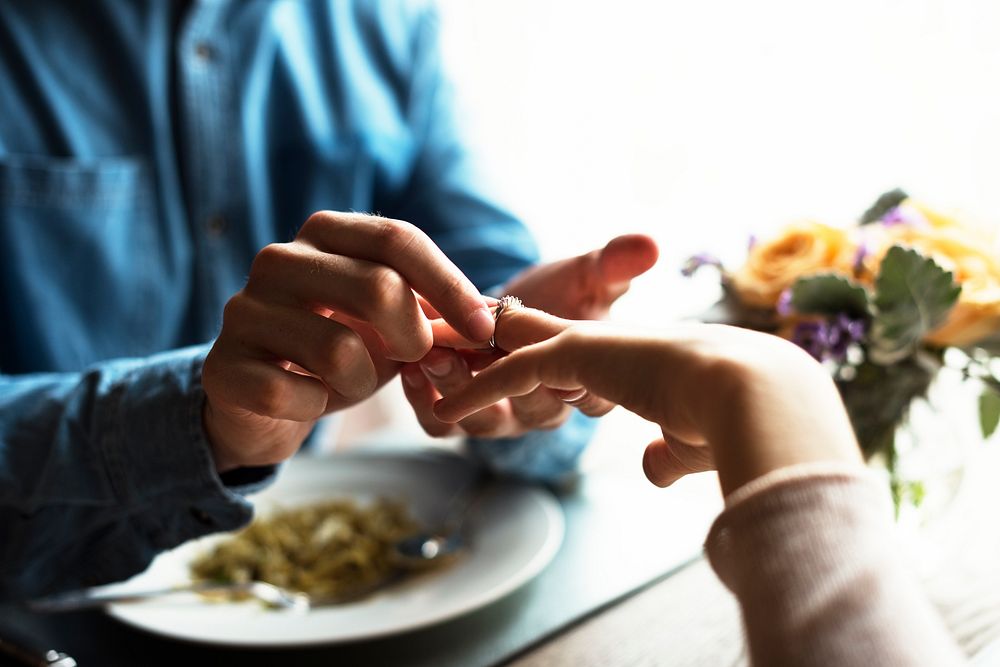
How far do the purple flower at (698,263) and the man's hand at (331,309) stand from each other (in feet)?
0.79

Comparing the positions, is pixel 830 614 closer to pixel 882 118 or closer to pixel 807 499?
pixel 807 499

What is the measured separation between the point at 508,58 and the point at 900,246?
99 centimetres

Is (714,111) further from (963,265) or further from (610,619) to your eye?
(610,619)

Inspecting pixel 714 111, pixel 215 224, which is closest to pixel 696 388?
pixel 215 224

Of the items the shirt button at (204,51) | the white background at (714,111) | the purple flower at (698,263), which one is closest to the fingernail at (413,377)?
the purple flower at (698,263)

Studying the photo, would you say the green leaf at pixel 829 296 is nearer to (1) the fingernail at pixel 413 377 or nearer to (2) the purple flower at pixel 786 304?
(2) the purple flower at pixel 786 304

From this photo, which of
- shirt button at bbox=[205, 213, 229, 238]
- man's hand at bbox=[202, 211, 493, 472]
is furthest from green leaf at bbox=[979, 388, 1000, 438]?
shirt button at bbox=[205, 213, 229, 238]

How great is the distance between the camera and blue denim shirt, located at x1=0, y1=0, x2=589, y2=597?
0.93 m

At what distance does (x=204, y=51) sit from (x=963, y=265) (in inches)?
32.1

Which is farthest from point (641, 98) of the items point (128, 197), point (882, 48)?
point (128, 197)

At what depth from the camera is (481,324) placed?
45 cm

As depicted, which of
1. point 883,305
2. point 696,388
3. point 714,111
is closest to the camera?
point 696,388

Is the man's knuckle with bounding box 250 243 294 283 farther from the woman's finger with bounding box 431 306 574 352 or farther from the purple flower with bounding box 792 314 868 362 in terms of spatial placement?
the purple flower with bounding box 792 314 868 362

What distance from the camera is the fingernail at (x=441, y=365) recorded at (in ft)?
1.55
